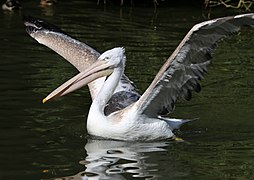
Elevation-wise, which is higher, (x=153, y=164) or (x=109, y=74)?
(x=109, y=74)

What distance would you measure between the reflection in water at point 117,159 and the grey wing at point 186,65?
18.1 inches

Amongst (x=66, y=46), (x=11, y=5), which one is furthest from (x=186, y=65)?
(x=11, y=5)

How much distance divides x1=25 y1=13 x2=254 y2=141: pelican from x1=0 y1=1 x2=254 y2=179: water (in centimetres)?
17

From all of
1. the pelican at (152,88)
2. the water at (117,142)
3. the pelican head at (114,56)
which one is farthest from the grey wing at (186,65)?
the pelican head at (114,56)

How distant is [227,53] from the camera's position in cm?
1295

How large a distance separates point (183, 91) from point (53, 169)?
2.08 metres

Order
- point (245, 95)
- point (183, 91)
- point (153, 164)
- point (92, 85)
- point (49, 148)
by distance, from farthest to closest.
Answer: point (245, 95) < point (92, 85) < point (183, 91) < point (49, 148) < point (153, 164)

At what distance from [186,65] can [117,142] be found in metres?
1.09

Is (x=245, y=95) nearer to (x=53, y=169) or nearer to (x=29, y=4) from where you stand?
(x=53, y=169)

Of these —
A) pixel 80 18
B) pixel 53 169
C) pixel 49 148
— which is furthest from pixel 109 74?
pixel 80 18

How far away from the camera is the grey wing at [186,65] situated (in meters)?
7.89

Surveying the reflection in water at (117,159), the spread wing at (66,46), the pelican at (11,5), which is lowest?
the reflection in water at (117,159)

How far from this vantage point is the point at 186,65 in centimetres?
838

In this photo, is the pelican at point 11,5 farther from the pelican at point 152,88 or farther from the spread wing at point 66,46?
the pelican at point 152,88
